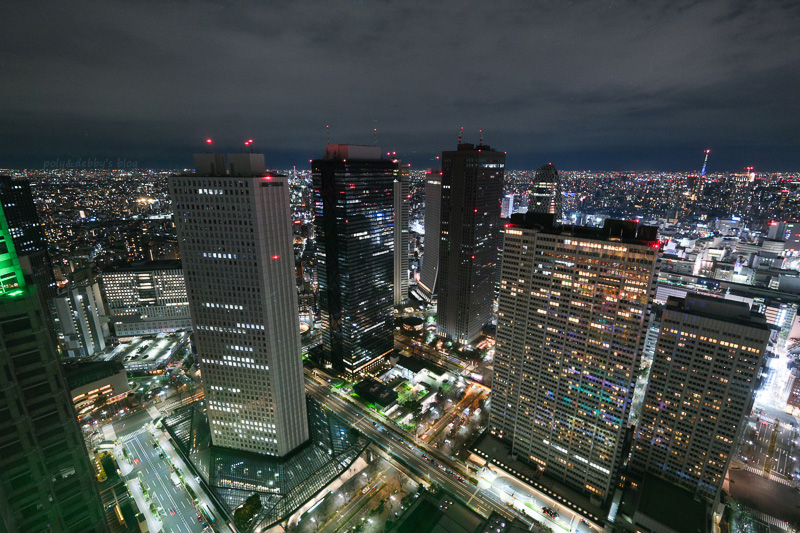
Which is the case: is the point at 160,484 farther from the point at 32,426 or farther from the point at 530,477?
the point at 530,477

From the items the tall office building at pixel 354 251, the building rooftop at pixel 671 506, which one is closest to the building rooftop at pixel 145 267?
the tall office building at pixel 354 251

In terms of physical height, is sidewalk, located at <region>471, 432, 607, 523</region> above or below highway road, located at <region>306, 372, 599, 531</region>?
above

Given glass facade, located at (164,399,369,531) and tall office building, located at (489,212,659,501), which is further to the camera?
glass facade, located at (164,399,369,531)

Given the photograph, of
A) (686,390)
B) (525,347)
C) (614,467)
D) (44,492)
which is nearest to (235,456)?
(44,492)

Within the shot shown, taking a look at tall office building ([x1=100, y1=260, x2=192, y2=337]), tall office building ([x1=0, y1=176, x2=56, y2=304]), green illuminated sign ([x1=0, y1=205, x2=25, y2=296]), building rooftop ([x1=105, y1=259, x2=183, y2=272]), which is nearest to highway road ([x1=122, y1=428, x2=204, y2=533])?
tall office building ([x1=0, y1=176, x2=56, y2=304])

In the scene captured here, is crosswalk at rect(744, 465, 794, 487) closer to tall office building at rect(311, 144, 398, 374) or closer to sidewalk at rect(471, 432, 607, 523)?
sidewalk at rect(471, 432, 607, 523)

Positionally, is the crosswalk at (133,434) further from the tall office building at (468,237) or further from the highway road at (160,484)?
the tall office building at (468,237)

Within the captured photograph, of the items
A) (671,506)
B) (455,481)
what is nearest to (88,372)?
(455,481)
